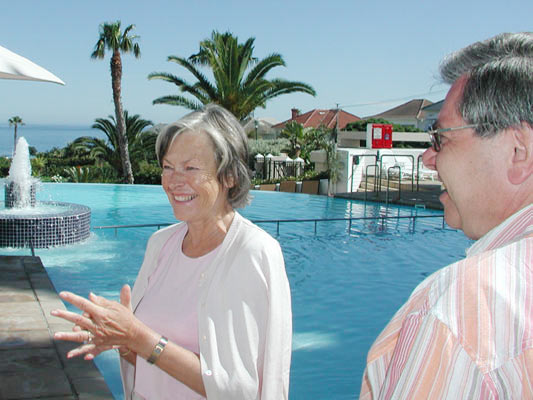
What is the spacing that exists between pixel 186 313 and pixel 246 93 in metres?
17.8

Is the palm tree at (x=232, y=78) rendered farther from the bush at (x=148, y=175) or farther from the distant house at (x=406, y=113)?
the distant house at (x=406, y=113)

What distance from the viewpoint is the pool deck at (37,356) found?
317 centimetres

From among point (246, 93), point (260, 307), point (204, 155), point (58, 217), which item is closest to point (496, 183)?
point (260, 307)

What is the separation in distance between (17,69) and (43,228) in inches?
153

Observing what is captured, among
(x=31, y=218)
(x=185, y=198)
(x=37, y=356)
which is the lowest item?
(x=37, y=356)

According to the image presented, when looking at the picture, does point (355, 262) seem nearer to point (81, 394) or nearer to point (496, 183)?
point (81, 394)

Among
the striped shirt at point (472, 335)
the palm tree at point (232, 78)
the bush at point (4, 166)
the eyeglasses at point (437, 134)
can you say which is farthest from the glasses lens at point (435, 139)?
the bush at point (4, 166)

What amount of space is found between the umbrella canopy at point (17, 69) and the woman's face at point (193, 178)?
13.9 ft

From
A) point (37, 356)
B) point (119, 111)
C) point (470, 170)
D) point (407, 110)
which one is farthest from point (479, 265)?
point (407, 110)

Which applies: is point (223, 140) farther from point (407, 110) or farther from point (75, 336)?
point (407, 110)

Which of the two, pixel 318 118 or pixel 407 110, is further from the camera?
pixel 407 110

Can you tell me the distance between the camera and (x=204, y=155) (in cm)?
217

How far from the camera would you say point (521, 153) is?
963 mm

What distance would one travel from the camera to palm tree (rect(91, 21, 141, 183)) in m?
21.9
